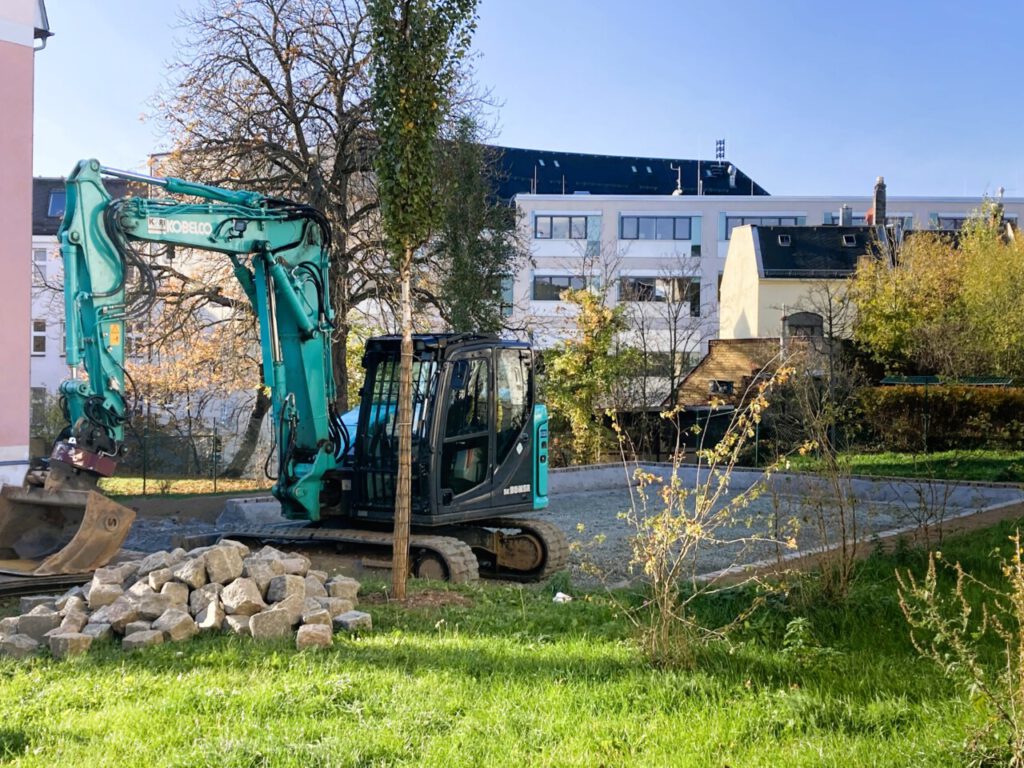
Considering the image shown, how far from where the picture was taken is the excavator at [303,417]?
1045 cm

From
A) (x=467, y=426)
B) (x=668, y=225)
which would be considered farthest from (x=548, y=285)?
(x=467, y=426)

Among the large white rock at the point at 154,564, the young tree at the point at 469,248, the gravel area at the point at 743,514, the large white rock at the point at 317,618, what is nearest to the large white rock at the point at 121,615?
the large white rock at the point at 154,564

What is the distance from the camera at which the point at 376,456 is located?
12.1m

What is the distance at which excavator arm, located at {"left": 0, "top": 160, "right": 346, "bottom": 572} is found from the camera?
1034 cm

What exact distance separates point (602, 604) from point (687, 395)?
88.7ft

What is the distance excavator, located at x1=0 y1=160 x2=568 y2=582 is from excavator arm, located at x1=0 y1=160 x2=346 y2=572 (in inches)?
0.6

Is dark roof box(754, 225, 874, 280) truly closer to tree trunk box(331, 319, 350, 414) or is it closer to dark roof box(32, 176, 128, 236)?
tree trunk box(331, 319, 350, 414)

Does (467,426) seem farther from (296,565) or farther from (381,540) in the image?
(296,565)

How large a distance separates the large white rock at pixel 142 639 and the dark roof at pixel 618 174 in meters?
52.2

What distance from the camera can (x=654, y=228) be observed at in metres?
49.8

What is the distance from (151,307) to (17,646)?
522 centimetres

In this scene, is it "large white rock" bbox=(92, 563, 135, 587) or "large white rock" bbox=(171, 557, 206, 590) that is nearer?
"large white rock" bbox=(171, 557, 206, 590)

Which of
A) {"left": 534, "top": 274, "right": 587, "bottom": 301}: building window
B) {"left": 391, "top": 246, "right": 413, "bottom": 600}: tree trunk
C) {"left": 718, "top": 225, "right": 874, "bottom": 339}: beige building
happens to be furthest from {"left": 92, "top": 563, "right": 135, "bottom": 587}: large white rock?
{"left": 534, "top": 274, "right": 587, "bottom": 301}: building window

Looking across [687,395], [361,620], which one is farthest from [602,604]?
[687,395]
